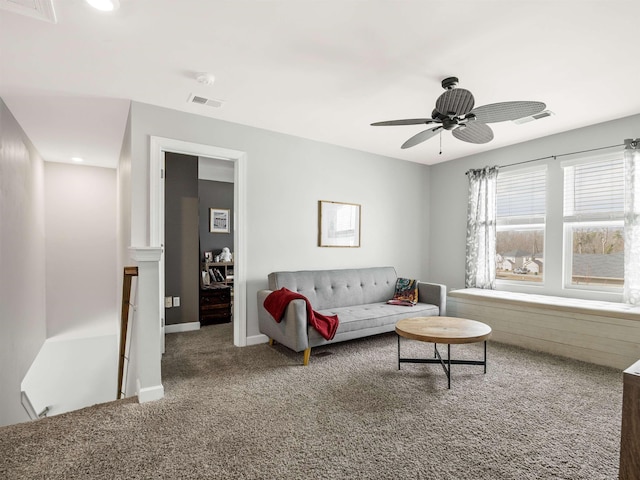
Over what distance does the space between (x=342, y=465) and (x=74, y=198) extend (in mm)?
6231

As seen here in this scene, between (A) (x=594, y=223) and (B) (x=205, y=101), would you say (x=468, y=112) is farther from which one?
(A) (x=594, y=223)

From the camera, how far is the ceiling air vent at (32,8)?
184 centimetres

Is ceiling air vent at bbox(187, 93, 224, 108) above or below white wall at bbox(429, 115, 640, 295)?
above

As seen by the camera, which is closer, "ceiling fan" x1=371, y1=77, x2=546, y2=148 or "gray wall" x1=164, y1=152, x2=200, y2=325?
"ceiling fan" x1=371, y1=77, x2=546, y2=148

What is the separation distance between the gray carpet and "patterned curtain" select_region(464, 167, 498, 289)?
1.77 metres

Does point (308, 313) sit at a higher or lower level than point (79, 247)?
lower

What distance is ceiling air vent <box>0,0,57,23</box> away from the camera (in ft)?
6.04

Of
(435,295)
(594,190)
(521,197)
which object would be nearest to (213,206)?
(435,295)

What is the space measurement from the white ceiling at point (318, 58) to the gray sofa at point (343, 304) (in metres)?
1.90

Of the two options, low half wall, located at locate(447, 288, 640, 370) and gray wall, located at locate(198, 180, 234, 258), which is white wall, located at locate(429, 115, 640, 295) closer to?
low half wall, located at locate(447, 288, 640, 370)

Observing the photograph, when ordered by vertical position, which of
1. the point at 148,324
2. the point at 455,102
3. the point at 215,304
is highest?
the point at 455,102

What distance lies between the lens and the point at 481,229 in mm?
4848

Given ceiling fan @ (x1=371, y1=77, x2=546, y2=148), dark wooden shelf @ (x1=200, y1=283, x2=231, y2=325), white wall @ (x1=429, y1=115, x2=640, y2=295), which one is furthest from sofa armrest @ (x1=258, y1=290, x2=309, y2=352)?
white wall @ (x1=429, y1=115, x2=640, y2=295)

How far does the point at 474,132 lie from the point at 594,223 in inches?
91.2
